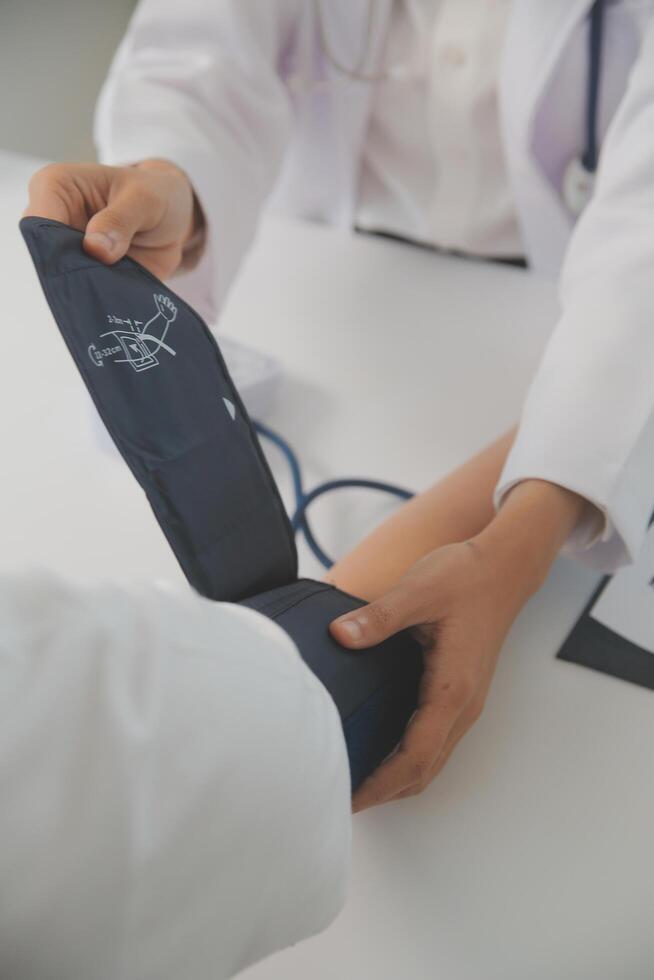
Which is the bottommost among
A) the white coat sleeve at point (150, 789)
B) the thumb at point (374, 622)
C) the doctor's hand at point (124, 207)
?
the thumb at point (374, 622)

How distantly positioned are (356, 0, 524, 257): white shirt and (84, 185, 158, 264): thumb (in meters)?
0.38

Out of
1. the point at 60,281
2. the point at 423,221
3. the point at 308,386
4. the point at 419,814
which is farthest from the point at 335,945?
the point at 423,221

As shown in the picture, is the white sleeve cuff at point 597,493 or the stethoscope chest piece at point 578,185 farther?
the stethoscope chest piece at point 578,185

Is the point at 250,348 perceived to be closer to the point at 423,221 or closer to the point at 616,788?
the point at 423,221

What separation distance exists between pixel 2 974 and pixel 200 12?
2.51 feet

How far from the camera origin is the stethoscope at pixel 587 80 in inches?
27.4

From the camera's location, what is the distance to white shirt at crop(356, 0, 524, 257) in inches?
29.9

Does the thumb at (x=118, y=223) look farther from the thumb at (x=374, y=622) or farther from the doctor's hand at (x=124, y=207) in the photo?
the thumb at (x=374, y=622)

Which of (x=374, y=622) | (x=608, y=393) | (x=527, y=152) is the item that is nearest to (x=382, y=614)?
(x=374, y=622)

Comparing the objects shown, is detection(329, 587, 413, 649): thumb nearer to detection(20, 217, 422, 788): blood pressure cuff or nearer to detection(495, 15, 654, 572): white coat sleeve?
detection(20, 217, 422, 788): blood pressure cuff

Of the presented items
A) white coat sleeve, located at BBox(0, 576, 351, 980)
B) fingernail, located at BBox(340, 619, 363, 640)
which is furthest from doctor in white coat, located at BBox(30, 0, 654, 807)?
white coat sleeve, located at BBox(0, 576, 351, 980)

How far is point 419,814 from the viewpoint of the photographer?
0.41 meters

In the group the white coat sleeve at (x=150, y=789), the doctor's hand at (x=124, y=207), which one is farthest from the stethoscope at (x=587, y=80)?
the white coat sleeve at (x=150, y=789)

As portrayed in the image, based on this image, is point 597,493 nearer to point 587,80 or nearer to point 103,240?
point 103,240
